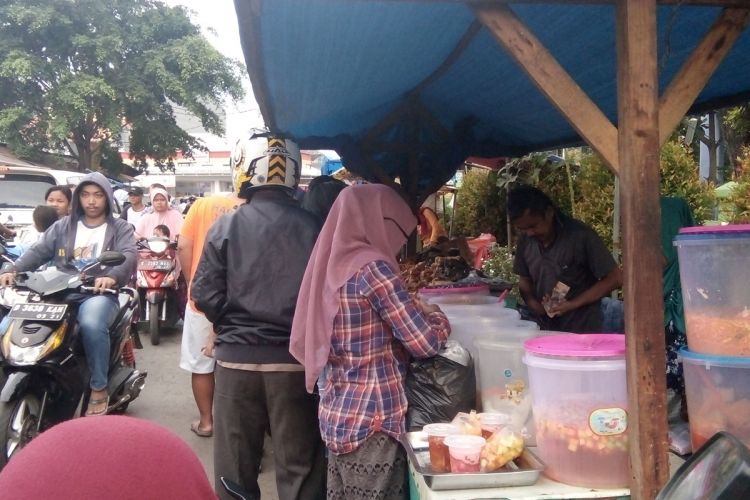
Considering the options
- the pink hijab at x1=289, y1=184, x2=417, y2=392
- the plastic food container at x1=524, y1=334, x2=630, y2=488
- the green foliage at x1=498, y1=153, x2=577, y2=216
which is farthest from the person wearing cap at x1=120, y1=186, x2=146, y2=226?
the plastic food container at x1=524, y1=334, x2=630, y2=488

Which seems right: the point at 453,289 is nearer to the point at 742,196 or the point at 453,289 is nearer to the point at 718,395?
the point at 718,395

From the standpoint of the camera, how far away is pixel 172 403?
5.69 metres

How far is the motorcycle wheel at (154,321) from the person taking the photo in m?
7.65

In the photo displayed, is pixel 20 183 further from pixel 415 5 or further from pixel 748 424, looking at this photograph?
pixel 748 424

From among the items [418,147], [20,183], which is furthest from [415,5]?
[20,183]

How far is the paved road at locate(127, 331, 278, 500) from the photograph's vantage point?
4.37 meters

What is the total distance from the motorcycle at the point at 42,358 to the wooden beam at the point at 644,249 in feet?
10.8

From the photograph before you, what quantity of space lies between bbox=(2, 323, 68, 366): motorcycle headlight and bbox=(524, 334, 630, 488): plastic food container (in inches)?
119

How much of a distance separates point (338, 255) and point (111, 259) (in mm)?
2298

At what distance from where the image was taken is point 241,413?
9.48 feet

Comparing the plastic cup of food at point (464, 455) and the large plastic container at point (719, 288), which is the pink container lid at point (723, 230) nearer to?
the large plastic container at point (719, 288)

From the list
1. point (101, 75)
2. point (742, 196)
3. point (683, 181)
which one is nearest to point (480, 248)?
point (683, 181)

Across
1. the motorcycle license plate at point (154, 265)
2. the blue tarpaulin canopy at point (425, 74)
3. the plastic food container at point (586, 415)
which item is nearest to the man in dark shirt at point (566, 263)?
the blue tarpaulin canopy at point (425, 74)

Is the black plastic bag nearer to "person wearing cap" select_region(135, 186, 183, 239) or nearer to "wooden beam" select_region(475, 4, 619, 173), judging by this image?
"wooden beam" select_region(475, 4, 619, 173)
